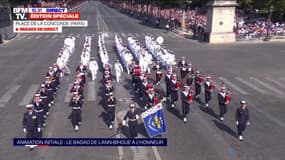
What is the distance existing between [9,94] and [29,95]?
122cm

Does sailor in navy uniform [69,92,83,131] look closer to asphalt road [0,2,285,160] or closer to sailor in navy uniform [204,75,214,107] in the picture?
asphalt road [0,2,285,160]

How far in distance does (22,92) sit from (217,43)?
26.2 m

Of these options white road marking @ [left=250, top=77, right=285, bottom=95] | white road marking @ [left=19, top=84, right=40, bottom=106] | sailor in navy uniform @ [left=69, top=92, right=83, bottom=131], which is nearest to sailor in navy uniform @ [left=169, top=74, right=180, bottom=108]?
sailor in navy uniform @ [left=69, top=92, right=83, bottom=131]

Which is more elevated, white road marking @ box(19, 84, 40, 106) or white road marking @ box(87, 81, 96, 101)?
white road marking @ box(87, 81, 96, 101)

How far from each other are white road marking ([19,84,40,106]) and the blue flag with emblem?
8618 millimetres

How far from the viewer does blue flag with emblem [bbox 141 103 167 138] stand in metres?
11.2

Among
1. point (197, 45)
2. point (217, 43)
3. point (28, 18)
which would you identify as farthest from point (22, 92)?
point (28, 18)

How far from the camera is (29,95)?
19.1 metres

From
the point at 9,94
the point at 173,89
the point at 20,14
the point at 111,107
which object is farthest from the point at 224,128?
the point at 20,14

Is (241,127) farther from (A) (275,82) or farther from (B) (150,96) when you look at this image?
(A) (275,82)

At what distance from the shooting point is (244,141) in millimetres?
12828

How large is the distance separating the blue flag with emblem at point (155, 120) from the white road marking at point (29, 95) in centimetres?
862

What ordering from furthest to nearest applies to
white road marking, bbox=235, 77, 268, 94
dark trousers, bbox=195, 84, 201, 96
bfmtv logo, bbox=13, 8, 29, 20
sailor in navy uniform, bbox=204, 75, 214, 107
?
bfmtv logo, bbox=13, 8, 29, 20 → white road marking, bbox=235, 77, 268, 94 → dark trousers, bbox=195, 84, 201, 96 → sailor in navy uniform, bbox=204, 75, 214, 107

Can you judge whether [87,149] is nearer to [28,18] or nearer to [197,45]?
[197,45]
